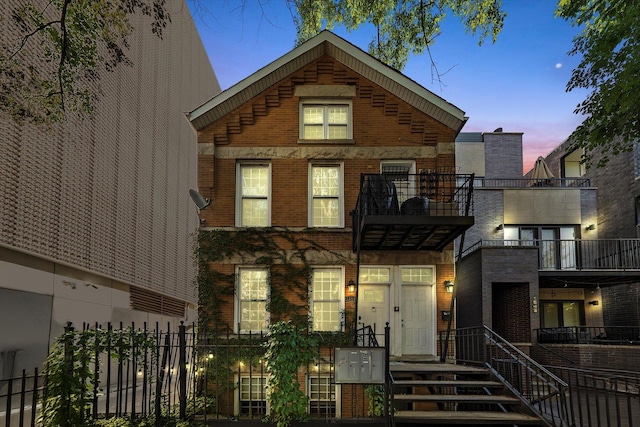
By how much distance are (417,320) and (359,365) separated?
5.57 metres

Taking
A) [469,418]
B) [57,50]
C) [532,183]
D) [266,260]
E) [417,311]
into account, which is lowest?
[469,418]

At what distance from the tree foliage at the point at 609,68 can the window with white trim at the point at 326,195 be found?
22.1 ft

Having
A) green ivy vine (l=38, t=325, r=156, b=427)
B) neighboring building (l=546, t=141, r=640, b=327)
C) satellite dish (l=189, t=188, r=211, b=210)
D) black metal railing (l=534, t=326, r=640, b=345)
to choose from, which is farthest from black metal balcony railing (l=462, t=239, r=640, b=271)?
green ivy vine (l=38, t=325, r=156, b=427)

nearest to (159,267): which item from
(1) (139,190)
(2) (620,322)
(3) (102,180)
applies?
(1) (139,190)

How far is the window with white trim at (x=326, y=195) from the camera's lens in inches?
551

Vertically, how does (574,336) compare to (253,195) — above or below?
below

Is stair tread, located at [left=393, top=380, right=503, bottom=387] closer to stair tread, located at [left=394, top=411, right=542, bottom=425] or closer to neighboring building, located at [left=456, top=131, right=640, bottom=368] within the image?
stair tread, located at [left=394, top=411, right=542, bottom=425]

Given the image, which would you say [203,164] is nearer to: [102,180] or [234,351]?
[234,351]

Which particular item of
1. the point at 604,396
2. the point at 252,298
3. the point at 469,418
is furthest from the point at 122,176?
the point at 604,396

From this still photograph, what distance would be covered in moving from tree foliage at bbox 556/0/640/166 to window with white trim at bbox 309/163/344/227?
22.1 feet

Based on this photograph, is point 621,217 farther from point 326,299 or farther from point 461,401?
point 461,401

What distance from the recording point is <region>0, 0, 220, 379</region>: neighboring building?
1551cm

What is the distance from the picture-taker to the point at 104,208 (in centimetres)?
2127

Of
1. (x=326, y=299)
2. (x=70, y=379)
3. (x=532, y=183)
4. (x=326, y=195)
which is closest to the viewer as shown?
(x=70, y=379)
